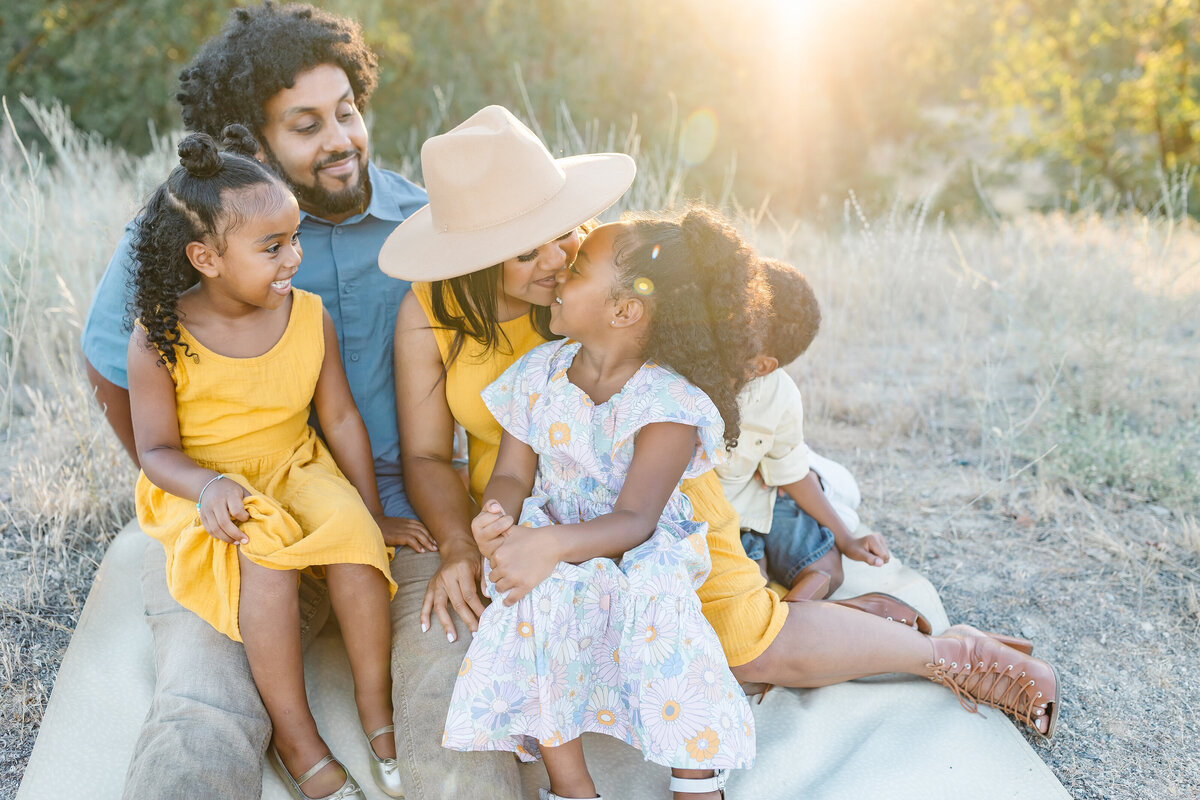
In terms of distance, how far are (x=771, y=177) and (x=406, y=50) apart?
377 centimetres

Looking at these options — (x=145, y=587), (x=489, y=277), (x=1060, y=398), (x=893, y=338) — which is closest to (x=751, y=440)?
(x=489, y=277)

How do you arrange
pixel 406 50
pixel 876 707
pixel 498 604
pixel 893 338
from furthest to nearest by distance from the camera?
1. pixel 406 50
2. pixel 893 338
3. pixel 876 707
4. pixel 498 604

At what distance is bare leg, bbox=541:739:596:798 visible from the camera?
1.90 m

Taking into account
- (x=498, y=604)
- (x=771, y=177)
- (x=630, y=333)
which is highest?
(x=630, y=333)

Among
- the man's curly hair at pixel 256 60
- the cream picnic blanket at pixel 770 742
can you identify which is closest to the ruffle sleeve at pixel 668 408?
the cream picnic blanket at pixel 770 742

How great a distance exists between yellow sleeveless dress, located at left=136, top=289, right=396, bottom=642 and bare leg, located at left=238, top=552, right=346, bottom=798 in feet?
0.10

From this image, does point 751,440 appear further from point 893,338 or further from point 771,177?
point 771,177

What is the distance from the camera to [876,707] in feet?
7.47

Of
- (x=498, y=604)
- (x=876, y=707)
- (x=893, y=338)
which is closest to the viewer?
(x=498, y=604)

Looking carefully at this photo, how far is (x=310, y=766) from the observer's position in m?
1.99

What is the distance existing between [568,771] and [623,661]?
270 millimetres

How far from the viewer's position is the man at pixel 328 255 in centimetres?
215

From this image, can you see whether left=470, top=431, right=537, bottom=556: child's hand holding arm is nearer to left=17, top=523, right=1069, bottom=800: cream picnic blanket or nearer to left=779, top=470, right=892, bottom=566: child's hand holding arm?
left=17, top=523, right=1069, bottom=800: cream picnic blanket

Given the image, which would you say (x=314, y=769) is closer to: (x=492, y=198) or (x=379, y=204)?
(x=492, y=198)
